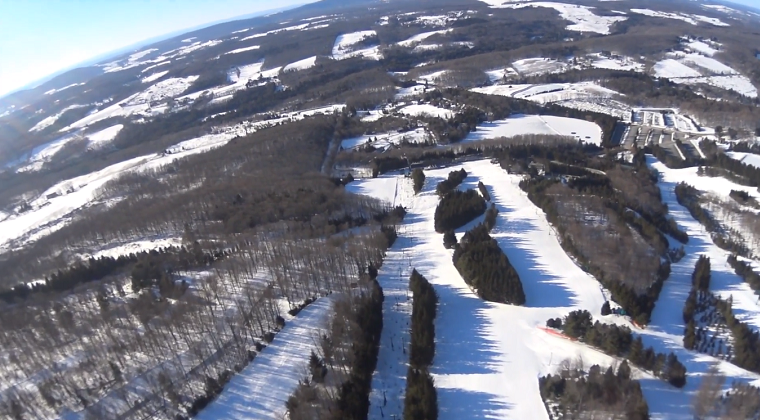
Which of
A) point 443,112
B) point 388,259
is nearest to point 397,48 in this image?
point 443,112

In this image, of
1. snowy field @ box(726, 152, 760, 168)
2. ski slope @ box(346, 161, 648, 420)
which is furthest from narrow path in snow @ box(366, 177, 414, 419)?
snowy field @ box(726, 152, 760, 168)

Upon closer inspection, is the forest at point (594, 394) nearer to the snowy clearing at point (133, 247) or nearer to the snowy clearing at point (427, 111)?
the snowy clearing at point (133, 247)

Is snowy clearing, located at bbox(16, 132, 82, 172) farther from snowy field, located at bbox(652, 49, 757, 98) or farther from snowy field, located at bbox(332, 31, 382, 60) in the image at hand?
snowy field, located at bbox(652, 49, 757, 98)

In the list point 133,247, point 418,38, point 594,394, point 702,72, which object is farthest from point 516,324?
point 418,38

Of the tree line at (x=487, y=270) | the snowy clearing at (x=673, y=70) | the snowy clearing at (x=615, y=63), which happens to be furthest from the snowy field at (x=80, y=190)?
the snowy clearing at (x=673, y=70)

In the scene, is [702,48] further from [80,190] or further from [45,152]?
[45,152]
